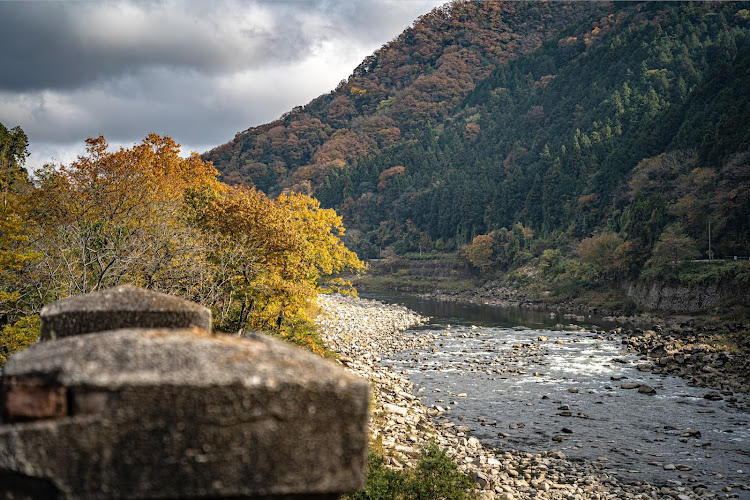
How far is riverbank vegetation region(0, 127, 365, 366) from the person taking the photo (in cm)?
1477

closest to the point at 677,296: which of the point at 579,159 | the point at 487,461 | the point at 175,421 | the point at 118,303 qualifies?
the point at 487,461

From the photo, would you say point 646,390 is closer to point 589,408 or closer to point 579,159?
point 589,408

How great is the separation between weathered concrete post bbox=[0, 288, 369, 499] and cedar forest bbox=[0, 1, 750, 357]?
10.6 m

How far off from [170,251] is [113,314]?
44.2 ft

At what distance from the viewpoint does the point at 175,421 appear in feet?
6.48

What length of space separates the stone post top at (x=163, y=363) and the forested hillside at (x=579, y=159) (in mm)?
55074

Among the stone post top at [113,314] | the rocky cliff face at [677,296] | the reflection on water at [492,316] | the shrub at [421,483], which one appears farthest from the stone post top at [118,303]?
the rocky cliff face at [677,296]

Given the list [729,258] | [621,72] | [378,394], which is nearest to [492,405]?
[378,394]

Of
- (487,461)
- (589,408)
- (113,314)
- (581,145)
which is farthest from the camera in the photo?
(581,145)

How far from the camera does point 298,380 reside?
205cm

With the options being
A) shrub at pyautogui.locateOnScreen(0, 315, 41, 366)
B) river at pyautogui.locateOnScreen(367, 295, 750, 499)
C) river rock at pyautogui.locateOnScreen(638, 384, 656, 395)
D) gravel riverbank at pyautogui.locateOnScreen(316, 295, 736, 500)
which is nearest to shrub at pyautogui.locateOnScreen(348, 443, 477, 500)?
gravel riverbank at pyautogui.locateOnScreen(316, 295, 736, 500)

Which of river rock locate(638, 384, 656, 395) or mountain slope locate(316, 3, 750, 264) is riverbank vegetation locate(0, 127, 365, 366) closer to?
river rock locate(638, 384, 656, 395)

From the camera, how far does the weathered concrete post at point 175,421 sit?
6.39 feet

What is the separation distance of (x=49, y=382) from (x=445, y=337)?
3763 cm
